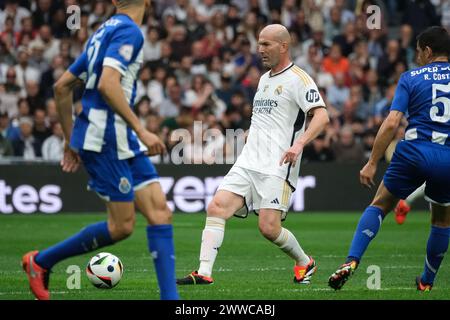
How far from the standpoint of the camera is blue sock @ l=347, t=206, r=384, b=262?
363 inches

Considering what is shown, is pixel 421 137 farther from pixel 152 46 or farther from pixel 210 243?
pixel 152 46

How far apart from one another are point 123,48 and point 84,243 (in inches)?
57.6

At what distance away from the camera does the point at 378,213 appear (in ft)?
30.7

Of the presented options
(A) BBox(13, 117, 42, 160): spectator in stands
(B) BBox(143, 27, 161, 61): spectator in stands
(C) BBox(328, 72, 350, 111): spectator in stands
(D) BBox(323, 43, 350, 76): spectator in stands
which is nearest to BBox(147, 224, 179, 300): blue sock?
(A) BBox(13, 117, 42, 160): spectator in stands

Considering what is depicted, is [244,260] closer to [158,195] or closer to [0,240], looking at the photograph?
[0,240]

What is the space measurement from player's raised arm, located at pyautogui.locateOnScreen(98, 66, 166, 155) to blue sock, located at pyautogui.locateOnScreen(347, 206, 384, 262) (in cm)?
266

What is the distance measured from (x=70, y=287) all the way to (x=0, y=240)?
549 cm

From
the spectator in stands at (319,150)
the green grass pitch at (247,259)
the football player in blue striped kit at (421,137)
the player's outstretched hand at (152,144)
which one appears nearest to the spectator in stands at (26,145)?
the green grass pitch at (247,259)

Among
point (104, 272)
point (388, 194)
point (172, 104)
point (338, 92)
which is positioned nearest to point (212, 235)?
point (104, 272)

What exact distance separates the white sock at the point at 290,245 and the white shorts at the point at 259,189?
0.18m

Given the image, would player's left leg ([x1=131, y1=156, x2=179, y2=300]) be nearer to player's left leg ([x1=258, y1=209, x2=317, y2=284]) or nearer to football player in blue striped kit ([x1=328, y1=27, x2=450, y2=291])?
football player in blue striped kit ([x1=328, y1=27, x2=450, y2=291])

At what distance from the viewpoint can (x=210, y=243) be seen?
9734mm

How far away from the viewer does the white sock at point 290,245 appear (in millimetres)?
9930
